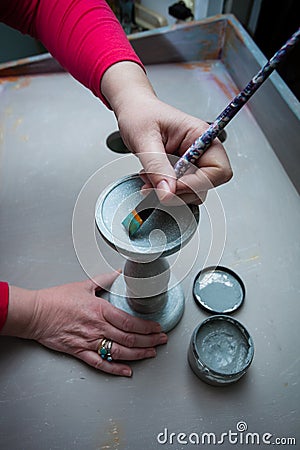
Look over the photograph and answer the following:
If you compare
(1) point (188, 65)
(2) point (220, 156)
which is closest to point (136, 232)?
(2) point (220, 156)

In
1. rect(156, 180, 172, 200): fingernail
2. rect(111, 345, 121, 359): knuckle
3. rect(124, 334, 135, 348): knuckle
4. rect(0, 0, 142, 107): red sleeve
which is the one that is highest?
rect(0, 0, 142, 107): red sleeve

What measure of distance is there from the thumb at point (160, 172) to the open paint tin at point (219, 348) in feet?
0.78

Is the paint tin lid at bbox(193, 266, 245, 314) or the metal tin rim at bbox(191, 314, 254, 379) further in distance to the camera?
the paint tin lid at bbox(193, 266, 245, 314)

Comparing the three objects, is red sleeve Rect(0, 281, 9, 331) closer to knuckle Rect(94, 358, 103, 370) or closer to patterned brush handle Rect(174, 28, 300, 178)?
knuckle Rect(94, 358, 103, 370)

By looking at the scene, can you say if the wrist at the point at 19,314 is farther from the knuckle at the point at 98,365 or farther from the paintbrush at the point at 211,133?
the paintbrush at the point at 211,133

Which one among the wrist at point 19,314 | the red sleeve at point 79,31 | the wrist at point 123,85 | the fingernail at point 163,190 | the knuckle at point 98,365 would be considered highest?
the red sleeve at point 79,31

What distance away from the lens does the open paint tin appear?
1.95 ft

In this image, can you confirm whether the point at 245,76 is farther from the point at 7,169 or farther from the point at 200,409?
the point at 200,409

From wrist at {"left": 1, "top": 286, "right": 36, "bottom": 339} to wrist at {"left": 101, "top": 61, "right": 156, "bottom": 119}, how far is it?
0.36m

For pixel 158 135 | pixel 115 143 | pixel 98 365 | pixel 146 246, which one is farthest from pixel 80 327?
pixel 115 143

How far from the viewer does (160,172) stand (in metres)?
0.56

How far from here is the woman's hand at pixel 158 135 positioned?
562 millimetres

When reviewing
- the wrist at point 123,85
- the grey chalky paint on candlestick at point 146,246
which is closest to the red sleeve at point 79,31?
the wrist at point 123,85

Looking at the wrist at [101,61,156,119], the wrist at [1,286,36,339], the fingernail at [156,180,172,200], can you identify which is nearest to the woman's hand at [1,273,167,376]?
the wrist at [1,286,36,339]
